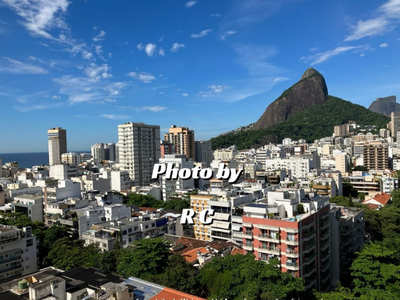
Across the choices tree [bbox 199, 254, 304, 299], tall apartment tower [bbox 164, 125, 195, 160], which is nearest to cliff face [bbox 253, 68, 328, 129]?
tall apartment tower [bbox 164, 125, 195, 160]

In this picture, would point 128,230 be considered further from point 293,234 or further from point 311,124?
point 311,124

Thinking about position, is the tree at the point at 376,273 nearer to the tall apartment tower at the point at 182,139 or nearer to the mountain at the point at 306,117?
the tall apartment tower at the point at 182,139

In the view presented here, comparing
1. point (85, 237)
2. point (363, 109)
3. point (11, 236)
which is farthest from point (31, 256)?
point (363, 109)

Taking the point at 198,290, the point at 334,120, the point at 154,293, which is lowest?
the point at 198,290

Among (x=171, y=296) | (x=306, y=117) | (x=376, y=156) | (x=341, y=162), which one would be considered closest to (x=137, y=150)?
(x=341, y=162)

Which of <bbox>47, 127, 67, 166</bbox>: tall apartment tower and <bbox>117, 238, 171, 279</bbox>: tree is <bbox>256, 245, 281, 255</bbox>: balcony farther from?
<bbox>47, 127, 67, 166</bbox>: tall apartment tower

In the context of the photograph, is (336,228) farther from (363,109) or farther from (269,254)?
(363,109)
